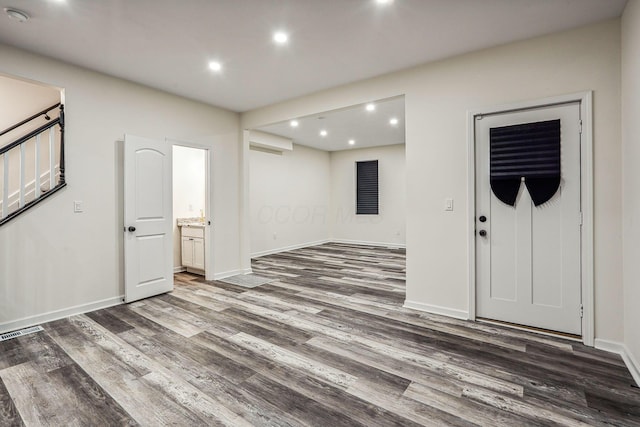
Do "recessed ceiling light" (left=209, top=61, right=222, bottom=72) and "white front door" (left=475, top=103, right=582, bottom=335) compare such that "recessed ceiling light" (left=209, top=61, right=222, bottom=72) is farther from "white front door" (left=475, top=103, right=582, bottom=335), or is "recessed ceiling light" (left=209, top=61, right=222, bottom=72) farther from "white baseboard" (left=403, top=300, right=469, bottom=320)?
"white baseboard" (left=403, top=300, right=469, bottom=320)

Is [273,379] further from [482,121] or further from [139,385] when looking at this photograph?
[482,121]

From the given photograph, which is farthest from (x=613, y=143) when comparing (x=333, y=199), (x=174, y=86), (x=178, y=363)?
(x=333, y=199)

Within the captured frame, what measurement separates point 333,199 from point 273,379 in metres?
7.43

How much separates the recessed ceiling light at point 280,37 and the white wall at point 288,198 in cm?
423

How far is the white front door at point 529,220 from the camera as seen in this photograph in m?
2.72

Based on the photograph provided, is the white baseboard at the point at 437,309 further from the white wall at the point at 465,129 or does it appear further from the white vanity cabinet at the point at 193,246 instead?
the white vanity cabinet at the point at 193,246

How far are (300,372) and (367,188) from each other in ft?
22.7

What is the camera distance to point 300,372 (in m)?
2.21

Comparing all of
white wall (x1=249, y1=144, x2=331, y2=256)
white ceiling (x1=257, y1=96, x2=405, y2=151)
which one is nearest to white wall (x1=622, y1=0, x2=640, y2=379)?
white ceiling (x1=257, y1=96, x2=405, y2=151)

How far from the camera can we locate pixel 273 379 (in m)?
2.12

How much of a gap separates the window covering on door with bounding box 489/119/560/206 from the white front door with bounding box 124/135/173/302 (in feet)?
13.0

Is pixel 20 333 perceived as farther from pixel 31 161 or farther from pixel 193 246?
pixel 193 246

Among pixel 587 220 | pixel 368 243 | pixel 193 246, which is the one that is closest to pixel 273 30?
pixel 587 220

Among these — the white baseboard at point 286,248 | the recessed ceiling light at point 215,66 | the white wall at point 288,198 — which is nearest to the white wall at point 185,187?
the white wall at point 288,198
